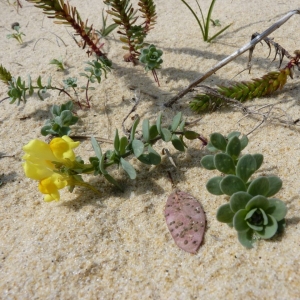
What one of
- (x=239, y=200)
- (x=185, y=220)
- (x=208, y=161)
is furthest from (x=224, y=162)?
(x=185, y=220)

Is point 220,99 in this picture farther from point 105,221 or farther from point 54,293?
point 54,293

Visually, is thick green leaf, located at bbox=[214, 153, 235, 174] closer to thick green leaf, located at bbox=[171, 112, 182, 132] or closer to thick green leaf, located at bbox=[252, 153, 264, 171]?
thick green leaf, located at bbox=[252, 153, 264, 171]

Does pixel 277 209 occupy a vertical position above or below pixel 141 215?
above

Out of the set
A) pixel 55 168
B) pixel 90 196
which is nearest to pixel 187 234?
pixel 90 196

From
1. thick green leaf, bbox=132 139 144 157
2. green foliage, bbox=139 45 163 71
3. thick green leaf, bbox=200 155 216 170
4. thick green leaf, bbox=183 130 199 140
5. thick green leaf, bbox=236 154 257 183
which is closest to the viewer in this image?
thick green leaf, bbox=236 154 257 183

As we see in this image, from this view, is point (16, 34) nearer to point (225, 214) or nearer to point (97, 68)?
point (97, 68)

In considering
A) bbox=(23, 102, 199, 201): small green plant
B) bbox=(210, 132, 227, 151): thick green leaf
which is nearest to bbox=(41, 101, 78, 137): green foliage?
bbox=(23, 102, 199, 201): small green plant
